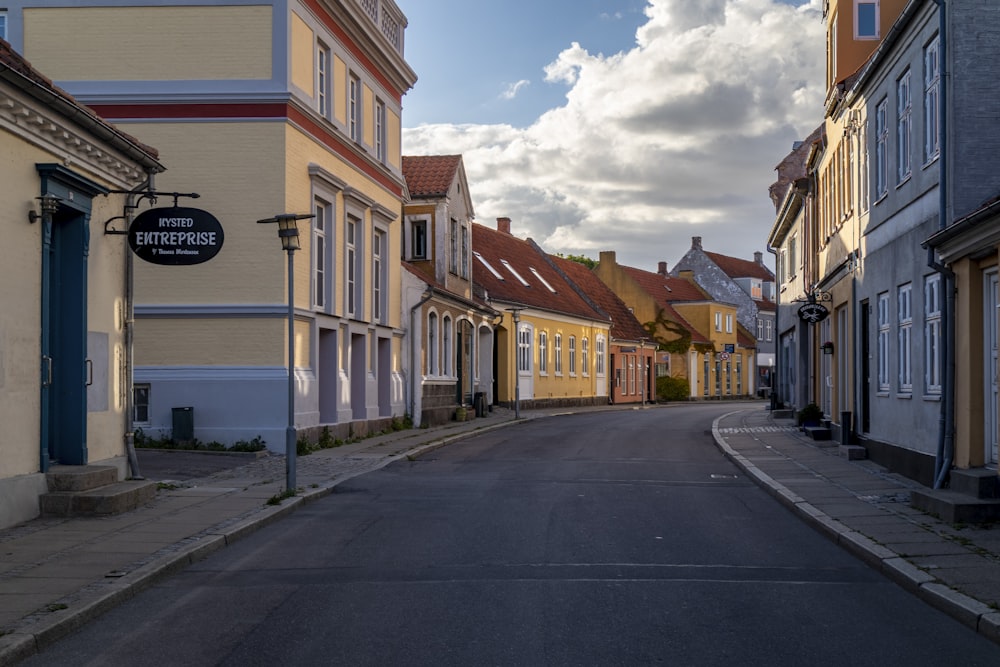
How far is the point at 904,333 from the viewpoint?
1633 centimetres

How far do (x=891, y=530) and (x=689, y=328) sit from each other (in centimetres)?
6015

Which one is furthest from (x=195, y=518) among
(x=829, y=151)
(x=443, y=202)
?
(x=443, y=202)

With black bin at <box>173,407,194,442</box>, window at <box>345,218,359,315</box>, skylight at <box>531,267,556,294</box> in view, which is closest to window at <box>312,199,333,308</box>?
window at <box>345,218,359,315</box>

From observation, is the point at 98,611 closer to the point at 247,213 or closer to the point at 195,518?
the point at 195,518

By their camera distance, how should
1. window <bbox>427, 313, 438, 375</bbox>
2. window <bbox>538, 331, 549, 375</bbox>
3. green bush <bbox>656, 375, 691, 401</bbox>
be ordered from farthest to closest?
green bush <bbox>656, 375, 691, 401</bbox>, window <bbox>538, 331, 549, 375</bbox>, window <bbox>427, 313, 438, 375</bbox>

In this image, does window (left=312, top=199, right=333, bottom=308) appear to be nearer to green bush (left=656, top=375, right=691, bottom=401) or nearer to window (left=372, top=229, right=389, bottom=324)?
window (left=372, top=229, right=389, bottom=324)

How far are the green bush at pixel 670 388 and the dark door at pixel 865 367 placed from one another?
4647 centimetres

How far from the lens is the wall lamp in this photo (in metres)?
11.5

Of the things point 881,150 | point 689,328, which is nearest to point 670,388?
point 689,328

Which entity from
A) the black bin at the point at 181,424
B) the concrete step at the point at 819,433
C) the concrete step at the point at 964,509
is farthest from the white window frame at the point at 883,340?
the black bin at the point at 181,424

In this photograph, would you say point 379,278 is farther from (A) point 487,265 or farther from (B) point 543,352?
(B) point 543,352

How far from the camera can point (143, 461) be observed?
17.7 metres

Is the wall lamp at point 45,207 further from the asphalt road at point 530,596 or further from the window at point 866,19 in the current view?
the window at point 866,19

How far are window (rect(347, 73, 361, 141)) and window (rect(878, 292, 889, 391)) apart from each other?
40.6 ft
